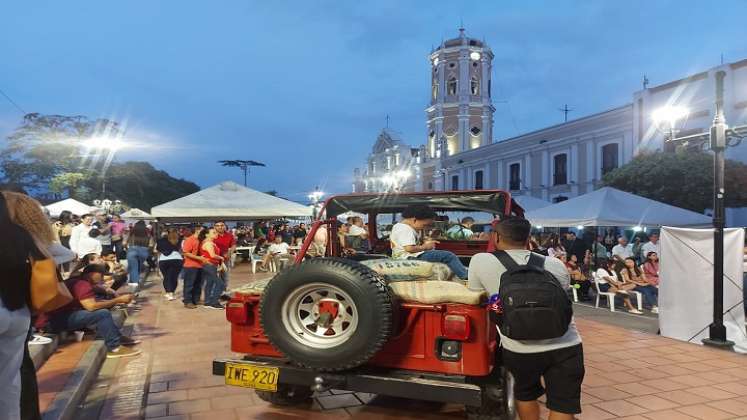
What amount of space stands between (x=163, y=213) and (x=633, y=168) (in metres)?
20.4

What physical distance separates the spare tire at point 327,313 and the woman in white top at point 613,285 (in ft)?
26.3

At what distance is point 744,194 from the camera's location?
68.4 feet

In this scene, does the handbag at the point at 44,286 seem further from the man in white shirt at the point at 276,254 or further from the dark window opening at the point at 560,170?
the dark window opening at the point at 560,170

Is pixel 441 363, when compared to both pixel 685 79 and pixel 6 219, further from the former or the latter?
pixel 685 79

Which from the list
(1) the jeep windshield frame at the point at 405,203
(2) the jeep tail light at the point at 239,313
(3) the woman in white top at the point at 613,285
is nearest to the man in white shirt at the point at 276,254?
(3) the woman in white top at the point at 613,285

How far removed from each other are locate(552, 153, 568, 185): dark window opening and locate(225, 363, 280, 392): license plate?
33.4 m

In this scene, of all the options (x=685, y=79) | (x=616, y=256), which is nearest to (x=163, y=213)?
(x=616, y=256)

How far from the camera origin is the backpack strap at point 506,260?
285cm

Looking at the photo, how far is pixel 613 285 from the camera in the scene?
1001 cm

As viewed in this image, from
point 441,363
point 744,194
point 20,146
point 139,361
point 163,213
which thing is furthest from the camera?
point 20,146

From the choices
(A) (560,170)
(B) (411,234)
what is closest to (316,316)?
(B) (411,234)

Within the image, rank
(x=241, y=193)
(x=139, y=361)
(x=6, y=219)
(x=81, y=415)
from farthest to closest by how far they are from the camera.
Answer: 1. (x=241, y=193)
2. (x=139, y=361)
3. (x=81, y=415)
4. (x=6, y=219)

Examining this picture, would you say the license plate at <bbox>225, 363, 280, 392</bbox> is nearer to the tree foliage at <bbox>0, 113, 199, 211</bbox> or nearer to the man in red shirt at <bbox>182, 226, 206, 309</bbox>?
the man in red shirt at <bbox>182, 226, 206, 309</bbox>

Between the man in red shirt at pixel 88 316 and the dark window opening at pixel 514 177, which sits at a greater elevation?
the dark window opening at pixel 514 177
